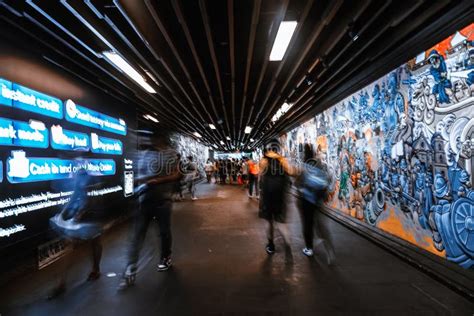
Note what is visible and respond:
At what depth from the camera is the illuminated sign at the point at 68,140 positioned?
389 centimetres

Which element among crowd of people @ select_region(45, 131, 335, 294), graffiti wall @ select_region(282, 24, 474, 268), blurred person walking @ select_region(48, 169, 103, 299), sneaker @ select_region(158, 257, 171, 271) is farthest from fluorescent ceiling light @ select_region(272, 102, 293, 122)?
blurred person walking @ select_region(48, 169, 103, 299)

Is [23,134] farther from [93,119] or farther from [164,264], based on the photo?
[164,264]

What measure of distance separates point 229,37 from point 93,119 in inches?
133

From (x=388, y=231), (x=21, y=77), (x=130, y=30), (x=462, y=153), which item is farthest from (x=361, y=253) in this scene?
(x=21, y=77)

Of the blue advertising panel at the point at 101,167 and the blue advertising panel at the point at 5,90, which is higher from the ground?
the blue advertising panel at the point at 5,90

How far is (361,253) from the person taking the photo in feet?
12.8

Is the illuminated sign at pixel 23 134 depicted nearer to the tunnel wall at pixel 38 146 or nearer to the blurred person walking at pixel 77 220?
the tunnel wall at pixel 38 146

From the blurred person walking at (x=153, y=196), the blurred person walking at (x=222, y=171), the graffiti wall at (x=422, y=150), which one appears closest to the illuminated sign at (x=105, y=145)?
the blurred person walking at (x=153, y=196)

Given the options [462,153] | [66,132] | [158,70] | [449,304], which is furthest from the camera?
[158,70]

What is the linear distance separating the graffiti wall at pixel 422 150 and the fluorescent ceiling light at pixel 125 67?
4.78 m

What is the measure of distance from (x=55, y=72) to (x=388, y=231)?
6.40 meters

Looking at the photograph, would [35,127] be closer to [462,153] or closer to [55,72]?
[55,72]

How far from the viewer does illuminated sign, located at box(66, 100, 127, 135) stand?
4356 mm

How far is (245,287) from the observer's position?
A: 112 inches
